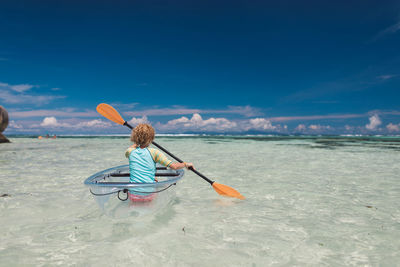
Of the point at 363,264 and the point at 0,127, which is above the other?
the point at 0,127

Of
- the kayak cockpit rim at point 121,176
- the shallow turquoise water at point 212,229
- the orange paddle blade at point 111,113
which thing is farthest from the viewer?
the orange paddle blade at point 111,113

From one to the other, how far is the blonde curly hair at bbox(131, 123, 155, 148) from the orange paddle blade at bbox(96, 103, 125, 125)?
2545 millimetres

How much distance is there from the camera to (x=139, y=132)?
4.18 metres

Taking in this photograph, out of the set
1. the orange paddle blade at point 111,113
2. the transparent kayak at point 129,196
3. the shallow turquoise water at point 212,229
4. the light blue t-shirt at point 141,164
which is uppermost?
the orange paddle blade at point 111,113

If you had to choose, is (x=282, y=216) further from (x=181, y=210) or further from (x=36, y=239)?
(x=36, y=239)

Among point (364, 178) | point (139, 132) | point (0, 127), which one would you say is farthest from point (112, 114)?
point (0, 127)

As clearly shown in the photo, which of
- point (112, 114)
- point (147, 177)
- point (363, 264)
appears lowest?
point (363, 264)

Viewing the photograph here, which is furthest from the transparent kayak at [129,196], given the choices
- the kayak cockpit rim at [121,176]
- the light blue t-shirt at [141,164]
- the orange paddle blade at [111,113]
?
the orange paddle blade at [111,113]

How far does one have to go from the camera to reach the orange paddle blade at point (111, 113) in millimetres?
6555

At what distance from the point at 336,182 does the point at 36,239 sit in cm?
858

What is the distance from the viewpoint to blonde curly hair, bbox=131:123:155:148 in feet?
13.7

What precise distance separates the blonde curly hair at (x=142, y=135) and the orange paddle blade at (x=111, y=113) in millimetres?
2545

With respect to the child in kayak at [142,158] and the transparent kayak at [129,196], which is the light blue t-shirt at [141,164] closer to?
the child in kayak at [142,158]

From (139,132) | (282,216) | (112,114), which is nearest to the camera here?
(139,132)
